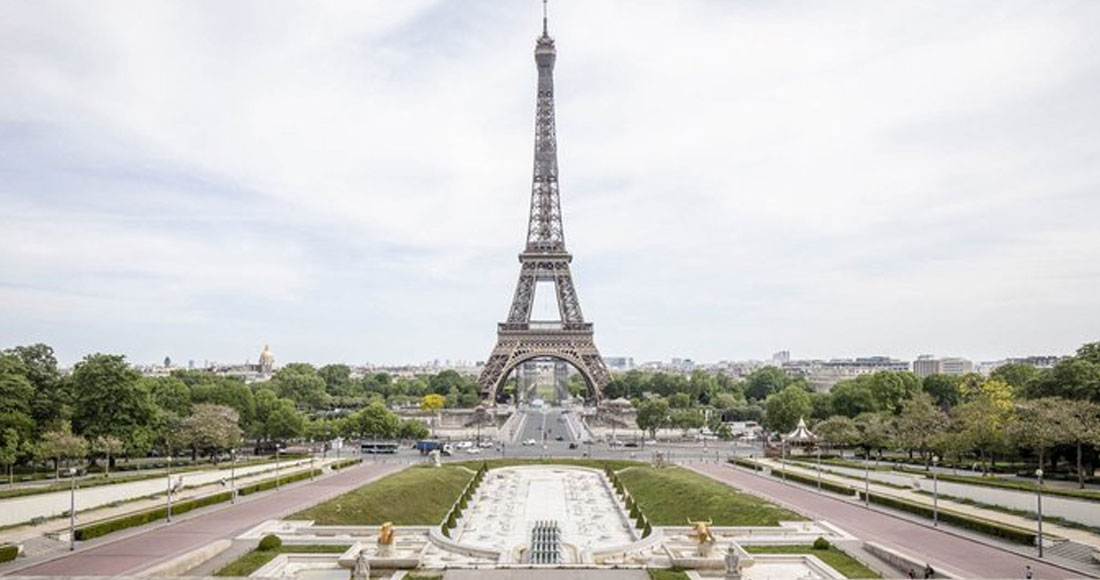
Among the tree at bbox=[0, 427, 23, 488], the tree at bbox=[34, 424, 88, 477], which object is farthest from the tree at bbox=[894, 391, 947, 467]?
the tree at bbox=[0, 427, 23, 488]

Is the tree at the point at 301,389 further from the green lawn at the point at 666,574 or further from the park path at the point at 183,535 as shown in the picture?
the green lawn at the point at 666,574

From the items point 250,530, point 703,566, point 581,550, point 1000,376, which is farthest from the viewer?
point 1000,376

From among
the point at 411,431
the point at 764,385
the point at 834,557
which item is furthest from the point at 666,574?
the point at 764,385

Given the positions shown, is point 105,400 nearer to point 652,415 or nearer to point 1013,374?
point 652,415

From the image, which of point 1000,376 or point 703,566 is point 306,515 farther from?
point 1000,376

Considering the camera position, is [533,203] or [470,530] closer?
[470,530]

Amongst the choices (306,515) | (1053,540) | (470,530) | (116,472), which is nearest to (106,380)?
(116,472)
